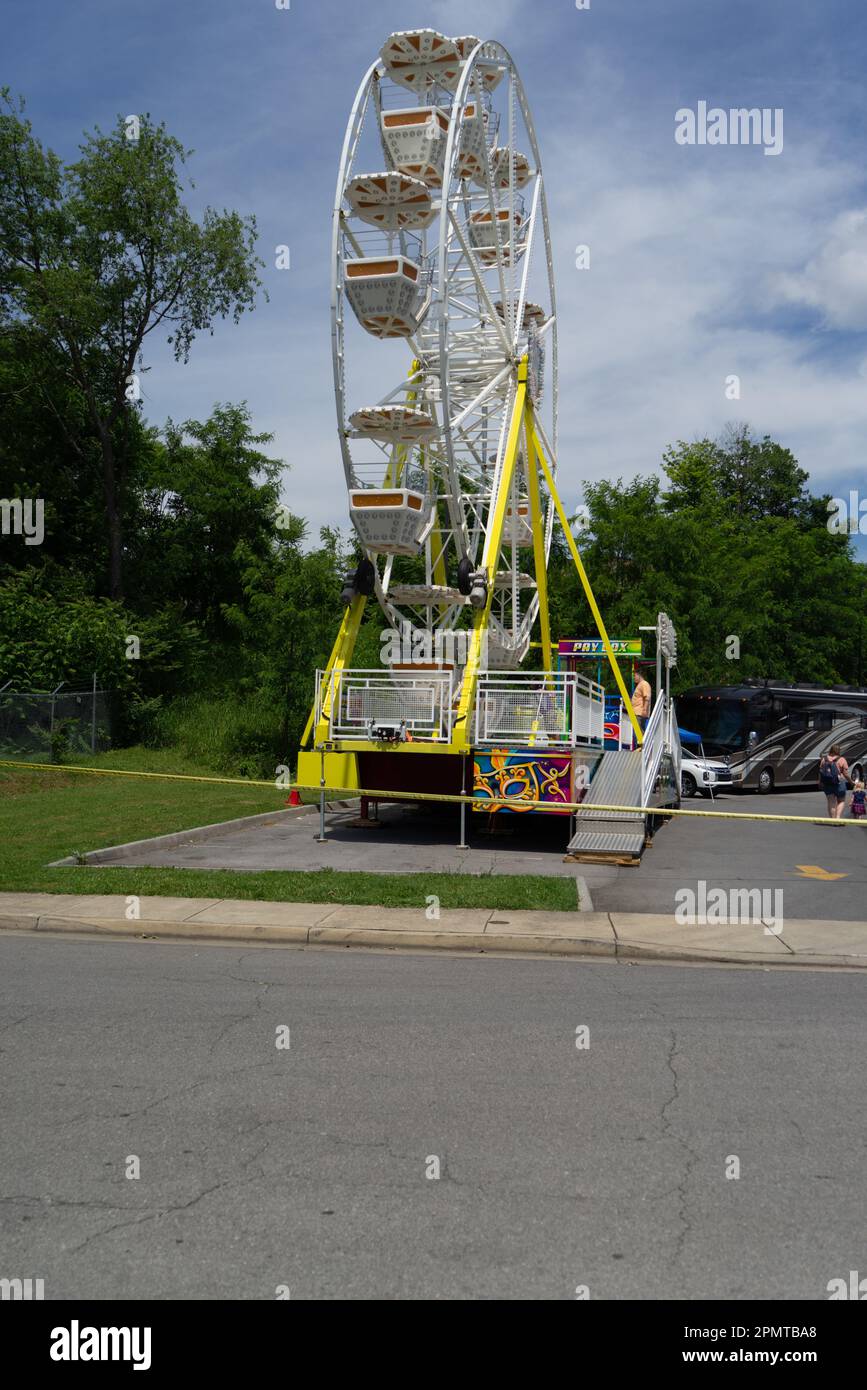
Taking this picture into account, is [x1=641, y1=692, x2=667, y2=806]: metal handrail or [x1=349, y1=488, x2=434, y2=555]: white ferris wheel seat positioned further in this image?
[x1=349, y1=488, x2=434, y2=555]: white ferris wheel seat

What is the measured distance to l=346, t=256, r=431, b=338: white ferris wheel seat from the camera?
2177 cm

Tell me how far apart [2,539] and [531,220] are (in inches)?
1004

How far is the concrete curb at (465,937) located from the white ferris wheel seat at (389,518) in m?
11.8

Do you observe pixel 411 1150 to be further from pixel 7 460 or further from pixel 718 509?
pixel 718 509

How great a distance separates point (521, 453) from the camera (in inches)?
1091

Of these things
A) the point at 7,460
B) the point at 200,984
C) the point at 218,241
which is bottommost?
the point at 200,984

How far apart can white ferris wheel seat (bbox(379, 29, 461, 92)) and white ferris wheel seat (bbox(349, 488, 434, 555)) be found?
1014 cm

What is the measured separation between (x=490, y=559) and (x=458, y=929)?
40.2 feet

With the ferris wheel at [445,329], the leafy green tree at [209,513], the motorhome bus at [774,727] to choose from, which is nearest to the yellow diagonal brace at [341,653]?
the ferris wheel at [445,329]

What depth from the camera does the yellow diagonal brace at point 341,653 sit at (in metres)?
18.8

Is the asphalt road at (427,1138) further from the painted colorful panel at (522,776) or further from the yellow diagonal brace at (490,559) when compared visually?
the yellow diagonal brace at (490,559)

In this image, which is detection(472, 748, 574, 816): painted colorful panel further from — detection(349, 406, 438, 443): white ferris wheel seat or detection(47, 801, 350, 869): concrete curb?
detection(349, 406, 438, 443): white ferris wheel seat

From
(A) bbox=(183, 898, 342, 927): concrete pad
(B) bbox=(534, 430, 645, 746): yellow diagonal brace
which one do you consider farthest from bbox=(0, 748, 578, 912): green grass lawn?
(B) bbox=(534, 430, 645, 746): yellow diagonal brace
